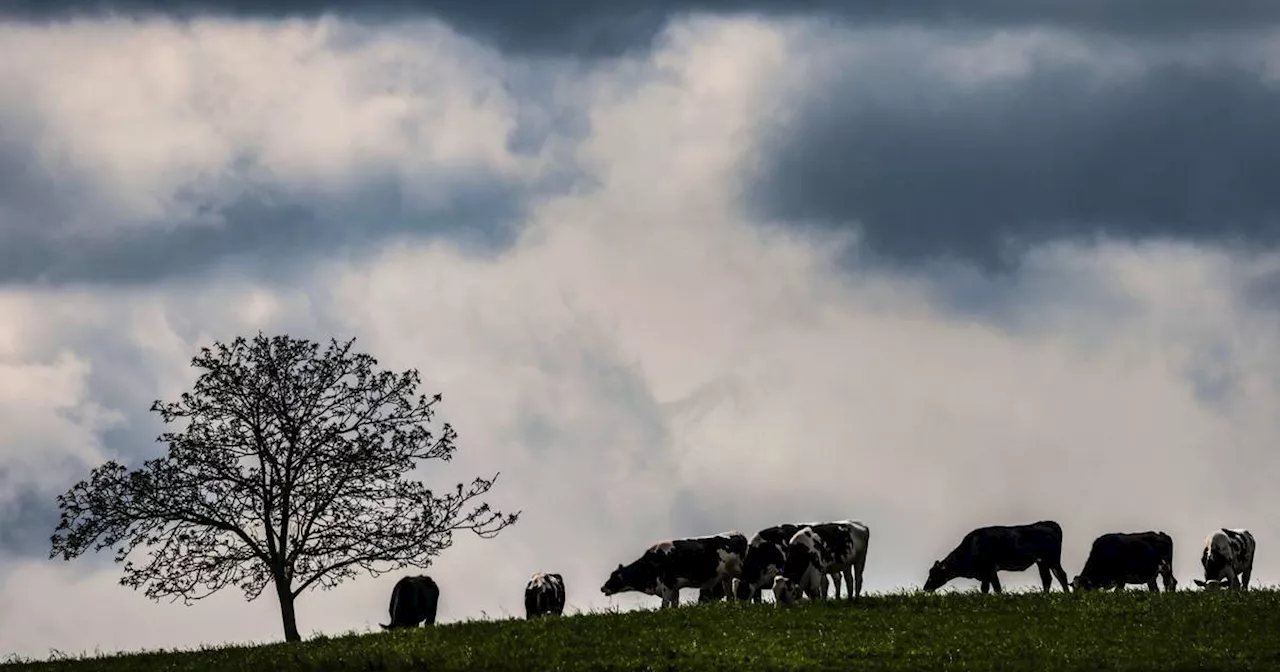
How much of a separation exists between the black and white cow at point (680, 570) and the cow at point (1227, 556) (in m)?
16.8

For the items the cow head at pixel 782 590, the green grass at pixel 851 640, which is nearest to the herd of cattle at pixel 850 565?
the cow head at pixel 782 590

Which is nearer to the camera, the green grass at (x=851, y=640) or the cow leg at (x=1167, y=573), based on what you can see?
the green grass at (x=851, y=640)

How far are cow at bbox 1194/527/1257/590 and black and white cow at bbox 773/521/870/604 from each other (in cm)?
1484

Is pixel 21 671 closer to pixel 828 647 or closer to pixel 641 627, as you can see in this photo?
pixel 641 627

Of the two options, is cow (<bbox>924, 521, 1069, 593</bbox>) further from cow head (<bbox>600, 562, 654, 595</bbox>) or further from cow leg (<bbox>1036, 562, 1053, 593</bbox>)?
cow head (<bbox>600, 562, 654, 595</bbox>)

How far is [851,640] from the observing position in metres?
38.8

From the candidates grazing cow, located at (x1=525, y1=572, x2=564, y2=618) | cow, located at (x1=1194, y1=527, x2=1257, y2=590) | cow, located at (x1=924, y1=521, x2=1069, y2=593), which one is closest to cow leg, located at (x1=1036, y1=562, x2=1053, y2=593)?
cow, located at (x1=924, y1=521, x2=1069, y2=593)

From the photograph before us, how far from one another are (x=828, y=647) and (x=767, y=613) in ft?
15.7

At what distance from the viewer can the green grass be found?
37.0m

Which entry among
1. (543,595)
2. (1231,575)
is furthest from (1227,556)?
(543,595)

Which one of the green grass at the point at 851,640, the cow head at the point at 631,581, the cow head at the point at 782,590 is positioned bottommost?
the green grass at the point at 851,640

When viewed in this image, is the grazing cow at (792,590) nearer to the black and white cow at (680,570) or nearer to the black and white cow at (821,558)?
the black and white cow at (821,558)

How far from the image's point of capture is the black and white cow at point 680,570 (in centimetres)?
5519

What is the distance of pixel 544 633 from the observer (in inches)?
1602
